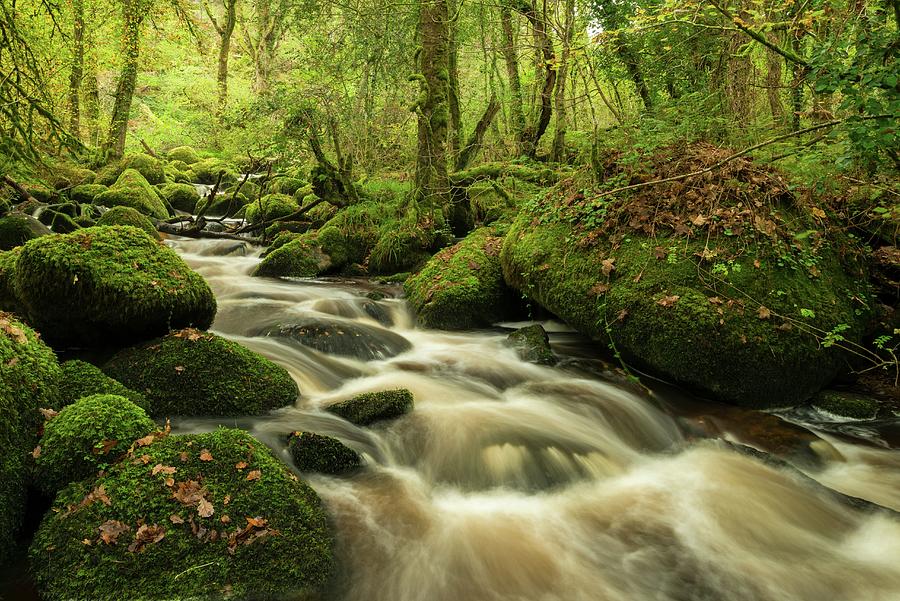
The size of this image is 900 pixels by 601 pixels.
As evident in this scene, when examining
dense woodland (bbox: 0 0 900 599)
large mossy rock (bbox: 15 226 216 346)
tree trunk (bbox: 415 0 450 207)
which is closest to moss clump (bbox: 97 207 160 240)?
dense woodland (bbox: 0 0 900 599)

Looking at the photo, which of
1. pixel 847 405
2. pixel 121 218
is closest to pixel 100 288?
pixel 847 405

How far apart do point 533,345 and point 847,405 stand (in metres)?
3.13

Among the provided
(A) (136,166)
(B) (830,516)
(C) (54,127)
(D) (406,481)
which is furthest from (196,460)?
(A) (136,166)

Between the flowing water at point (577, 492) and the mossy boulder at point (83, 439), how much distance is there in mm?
874

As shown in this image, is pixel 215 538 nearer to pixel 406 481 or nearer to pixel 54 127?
pixel 406 481

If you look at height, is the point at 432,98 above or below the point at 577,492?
above

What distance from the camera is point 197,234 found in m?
12.6

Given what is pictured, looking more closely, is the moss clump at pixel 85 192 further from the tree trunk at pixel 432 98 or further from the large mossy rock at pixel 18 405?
the large mossy rock at pixel 18 405

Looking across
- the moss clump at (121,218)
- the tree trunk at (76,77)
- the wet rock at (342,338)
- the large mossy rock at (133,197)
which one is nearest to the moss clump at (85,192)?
the large mossy rock at (133,197)

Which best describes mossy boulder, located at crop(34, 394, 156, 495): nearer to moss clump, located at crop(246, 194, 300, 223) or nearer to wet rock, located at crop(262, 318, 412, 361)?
wet rock, located at crop(262, 318, 412, 361)

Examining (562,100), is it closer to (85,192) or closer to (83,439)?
(83,439)

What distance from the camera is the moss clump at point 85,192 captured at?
13.6 meters

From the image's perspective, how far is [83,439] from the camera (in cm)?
294

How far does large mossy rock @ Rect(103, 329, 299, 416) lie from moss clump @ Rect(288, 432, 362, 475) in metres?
0.76
